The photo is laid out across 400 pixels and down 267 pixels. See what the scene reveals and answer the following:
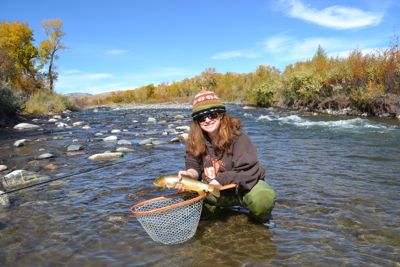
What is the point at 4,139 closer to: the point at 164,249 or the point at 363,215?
the point at 164,249

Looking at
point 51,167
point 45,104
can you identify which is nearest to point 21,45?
point 45,104

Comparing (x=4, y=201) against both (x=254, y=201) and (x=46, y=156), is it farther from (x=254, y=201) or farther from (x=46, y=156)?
(x=46, y=156)

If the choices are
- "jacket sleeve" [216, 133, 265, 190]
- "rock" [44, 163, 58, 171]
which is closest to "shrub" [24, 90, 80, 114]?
"rock" [44, 163, 58, 171]

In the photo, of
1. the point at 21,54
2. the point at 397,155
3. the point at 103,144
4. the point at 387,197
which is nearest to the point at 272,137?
the point at 397,155

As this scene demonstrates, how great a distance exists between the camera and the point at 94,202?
16.1 ft

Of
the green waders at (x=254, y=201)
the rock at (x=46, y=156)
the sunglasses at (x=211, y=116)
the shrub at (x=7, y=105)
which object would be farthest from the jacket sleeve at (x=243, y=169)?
the shrub at (x=7, y=105)

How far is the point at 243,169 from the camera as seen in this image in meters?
3.65

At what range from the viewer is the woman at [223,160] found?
3.62 m

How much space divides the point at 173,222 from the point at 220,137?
3.61ft

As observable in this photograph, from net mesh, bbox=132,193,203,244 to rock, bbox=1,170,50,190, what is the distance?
11.5 ft

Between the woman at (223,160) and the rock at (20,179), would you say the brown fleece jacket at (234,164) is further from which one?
the rock at (20,179)

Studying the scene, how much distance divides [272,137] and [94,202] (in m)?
7.83

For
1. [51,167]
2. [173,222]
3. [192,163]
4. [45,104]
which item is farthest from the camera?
[45,104]

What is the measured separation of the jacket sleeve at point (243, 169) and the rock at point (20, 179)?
4010mm
